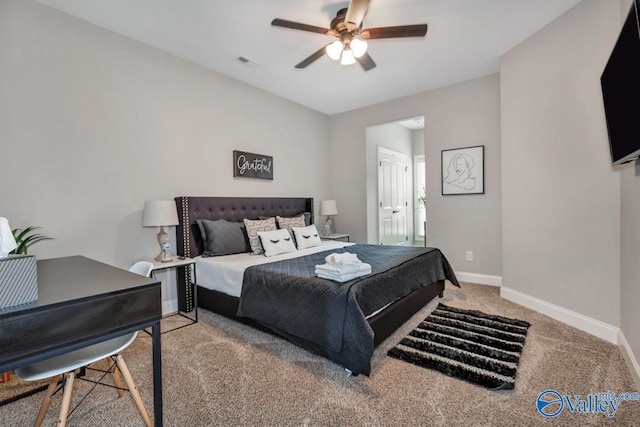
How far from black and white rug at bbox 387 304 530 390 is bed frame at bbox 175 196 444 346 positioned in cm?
19

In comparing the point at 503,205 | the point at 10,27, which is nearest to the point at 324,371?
the point at 503,205

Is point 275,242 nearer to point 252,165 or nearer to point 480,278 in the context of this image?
point 252,165

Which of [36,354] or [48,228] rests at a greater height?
[48,228]

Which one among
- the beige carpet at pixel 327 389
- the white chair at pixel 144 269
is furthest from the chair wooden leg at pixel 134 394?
the white chair at pixel 144 269

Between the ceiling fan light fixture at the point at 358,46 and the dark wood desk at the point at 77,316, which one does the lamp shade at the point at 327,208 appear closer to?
the ceiling fan light fixture at the point at 358,46

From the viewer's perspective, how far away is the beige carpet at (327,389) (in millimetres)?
1565

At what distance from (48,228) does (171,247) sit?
1057mm

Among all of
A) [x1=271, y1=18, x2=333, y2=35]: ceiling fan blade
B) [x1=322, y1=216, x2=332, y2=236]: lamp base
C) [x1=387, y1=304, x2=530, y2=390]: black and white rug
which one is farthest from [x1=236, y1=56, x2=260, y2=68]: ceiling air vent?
[x1=387, y1=304, x2=530, y2=390]: black and white rug

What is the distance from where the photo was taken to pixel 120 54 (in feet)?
9.23

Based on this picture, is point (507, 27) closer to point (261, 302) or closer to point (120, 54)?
point (261, 302)

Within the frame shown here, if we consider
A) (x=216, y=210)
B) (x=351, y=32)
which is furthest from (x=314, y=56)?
(x=216, y=210)

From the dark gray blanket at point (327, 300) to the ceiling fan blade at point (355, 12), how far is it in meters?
Result: 1.89

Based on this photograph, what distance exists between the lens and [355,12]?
81.1 inches

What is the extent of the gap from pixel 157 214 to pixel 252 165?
1.55 meters
